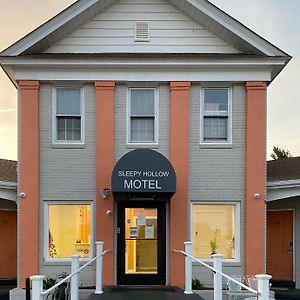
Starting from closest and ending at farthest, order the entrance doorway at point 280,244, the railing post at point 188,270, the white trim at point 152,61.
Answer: the railing post at point 188,270 < the white trim at point 152,61 < the entrance doorway at point 280,244

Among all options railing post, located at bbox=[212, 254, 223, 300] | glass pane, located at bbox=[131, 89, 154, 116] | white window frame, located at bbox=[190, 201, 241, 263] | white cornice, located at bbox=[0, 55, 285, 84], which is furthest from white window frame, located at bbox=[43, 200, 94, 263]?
railing post, located at bbox=[212, 254, 223, 300]

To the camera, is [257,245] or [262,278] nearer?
[262,278]

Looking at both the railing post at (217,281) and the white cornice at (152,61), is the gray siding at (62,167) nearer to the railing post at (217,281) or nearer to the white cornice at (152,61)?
the white cornice at (152,61)

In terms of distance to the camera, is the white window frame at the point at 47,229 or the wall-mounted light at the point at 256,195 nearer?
the wall-mounted light at the point at 256,195

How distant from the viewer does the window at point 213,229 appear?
48.4ft

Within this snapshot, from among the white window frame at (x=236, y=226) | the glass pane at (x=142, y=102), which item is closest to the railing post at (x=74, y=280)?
the white window frame at (x=236, y=226)

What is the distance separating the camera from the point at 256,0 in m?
19.7

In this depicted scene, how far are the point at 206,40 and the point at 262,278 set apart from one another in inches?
350

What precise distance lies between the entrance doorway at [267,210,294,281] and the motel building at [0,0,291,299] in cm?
285

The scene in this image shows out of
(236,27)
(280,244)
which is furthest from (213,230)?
(236,27)

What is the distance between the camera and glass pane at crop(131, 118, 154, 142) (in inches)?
581

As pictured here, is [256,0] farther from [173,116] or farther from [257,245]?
[257,245]

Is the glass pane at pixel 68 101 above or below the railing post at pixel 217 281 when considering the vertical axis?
above

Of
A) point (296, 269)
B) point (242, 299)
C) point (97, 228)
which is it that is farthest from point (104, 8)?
point (296, 269)
